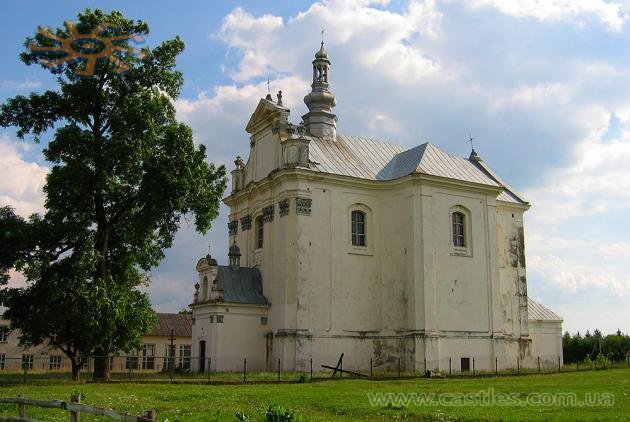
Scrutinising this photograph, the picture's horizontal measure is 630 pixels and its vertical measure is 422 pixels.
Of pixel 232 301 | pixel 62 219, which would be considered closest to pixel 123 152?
pixel 62 219

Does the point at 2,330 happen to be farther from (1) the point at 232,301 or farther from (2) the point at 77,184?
(1) the point at 232,301

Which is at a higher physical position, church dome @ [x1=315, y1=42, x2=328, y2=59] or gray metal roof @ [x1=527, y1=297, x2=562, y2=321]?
church dome @ [x1=315, y1=42, x2=328, y2=59]

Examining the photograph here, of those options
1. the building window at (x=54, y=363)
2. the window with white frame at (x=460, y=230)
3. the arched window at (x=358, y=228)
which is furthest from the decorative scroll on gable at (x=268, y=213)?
the building window at (x=54, y=363)

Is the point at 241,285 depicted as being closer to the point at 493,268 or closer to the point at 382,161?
the point at 382,161

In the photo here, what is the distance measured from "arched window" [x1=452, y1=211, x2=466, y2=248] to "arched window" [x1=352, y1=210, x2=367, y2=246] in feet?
15.4

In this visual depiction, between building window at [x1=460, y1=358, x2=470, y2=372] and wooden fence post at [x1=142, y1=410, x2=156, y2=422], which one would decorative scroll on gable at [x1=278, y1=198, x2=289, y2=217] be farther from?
wooden fence post at [x1=142, y1=410, x2=156, y2=422]

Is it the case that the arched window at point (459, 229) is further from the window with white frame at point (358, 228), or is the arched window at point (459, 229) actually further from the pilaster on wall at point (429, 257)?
the window with white frame at point (358, 228)

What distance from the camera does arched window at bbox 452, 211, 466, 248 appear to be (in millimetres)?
36500

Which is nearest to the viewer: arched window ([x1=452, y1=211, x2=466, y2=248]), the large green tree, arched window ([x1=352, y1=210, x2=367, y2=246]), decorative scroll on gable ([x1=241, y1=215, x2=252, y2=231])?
the large green tree

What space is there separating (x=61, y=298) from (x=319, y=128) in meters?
19.2

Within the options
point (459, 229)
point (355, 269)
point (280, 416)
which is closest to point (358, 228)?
point (355, 269)

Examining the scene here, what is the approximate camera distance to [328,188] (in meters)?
35.3

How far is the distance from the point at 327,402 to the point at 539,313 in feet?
91.0

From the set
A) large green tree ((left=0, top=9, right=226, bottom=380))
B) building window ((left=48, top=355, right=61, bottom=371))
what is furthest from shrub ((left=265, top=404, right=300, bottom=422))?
building window ((left=48, top=355, right=61, bottom=371))
